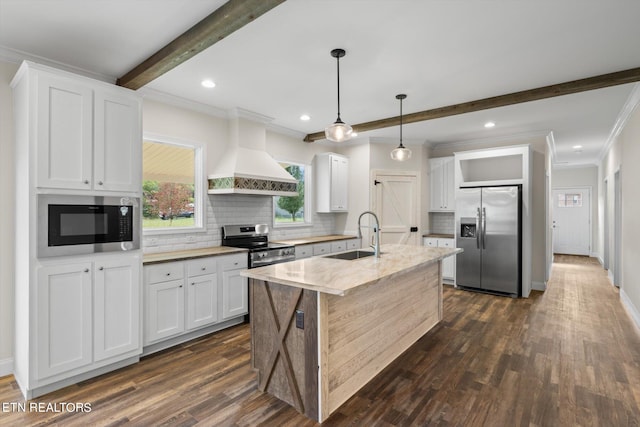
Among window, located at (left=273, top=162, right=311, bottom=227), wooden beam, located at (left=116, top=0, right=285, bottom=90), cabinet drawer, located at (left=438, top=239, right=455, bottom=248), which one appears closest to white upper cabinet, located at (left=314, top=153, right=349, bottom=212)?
window, located at (left=273, top=162, right=311, bottom=227)

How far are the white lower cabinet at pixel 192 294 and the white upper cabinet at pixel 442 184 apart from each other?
4.27 meters

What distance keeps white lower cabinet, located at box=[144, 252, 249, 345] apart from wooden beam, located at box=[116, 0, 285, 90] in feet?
6.08

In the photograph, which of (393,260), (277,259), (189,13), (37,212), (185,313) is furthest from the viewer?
(277,259)

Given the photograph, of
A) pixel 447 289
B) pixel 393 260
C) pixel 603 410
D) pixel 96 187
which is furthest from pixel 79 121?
pixel 447 289

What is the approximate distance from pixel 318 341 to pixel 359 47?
7.89 ft

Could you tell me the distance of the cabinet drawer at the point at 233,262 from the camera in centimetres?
396

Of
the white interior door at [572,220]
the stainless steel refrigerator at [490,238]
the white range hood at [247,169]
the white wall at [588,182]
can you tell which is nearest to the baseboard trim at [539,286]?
the stainless steel refrigerator at [490,238]

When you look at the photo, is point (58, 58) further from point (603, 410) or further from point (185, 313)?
point (603, 410)

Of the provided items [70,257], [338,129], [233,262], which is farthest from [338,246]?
[70,257]

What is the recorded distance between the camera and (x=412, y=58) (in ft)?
10.2

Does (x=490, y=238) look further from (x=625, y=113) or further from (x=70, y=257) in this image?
(x=70, y=257)

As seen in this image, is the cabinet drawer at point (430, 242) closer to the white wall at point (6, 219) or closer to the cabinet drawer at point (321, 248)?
the cabinet drawer at point (321, 248)

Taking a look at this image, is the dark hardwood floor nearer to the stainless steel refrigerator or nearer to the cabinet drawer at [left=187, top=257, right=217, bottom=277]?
the cabinet drawer at [left=187, top=257, right=217, bottom=277]

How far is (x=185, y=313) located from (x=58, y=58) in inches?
107
